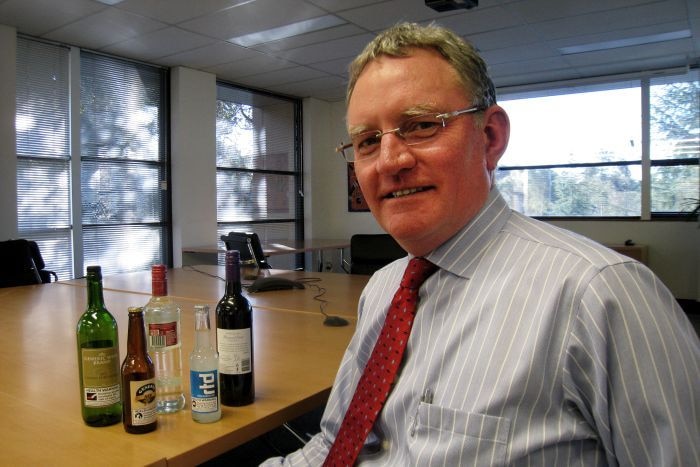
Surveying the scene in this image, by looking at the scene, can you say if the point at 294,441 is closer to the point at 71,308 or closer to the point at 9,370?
the point at 71,308

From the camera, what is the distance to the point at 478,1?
4.03m

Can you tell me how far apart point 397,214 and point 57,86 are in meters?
5.03

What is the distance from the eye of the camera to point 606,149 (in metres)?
6.42

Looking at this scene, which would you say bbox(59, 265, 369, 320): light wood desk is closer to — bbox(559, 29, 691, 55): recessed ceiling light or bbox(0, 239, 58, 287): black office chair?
bbox(0, 239, 58, 287): black office chair

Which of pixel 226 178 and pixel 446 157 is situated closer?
pixel 446 157

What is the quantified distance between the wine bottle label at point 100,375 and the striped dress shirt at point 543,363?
0.50 metres

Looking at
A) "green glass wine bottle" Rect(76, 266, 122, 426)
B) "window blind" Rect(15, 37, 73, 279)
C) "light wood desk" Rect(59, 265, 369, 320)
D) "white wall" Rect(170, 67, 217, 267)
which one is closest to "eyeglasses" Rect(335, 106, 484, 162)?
"green glass wine bottle" Rect(76, 266, 122, 426)

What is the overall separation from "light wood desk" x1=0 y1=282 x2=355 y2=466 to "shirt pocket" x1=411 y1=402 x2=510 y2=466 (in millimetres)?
391

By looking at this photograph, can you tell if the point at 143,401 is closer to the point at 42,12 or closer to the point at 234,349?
the point at 234,349

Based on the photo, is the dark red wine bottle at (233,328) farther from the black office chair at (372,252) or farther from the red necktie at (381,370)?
the black office chair at (372,252)

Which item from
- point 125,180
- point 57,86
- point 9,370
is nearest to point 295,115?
point 125,180

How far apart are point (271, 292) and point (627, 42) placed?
14.3 feet

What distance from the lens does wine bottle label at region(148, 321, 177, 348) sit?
116 centimetres

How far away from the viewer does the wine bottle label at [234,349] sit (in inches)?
42.9
